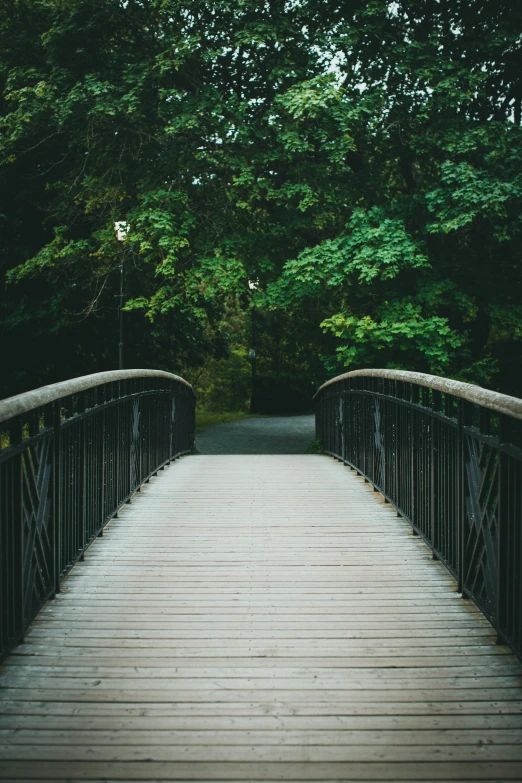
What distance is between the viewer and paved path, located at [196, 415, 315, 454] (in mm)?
20219

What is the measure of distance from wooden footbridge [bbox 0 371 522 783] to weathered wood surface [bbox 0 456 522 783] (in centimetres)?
1

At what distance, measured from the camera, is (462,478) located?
414cm

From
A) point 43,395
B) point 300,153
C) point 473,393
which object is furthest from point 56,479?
point 300,153

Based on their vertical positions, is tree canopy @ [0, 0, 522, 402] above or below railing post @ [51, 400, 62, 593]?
above

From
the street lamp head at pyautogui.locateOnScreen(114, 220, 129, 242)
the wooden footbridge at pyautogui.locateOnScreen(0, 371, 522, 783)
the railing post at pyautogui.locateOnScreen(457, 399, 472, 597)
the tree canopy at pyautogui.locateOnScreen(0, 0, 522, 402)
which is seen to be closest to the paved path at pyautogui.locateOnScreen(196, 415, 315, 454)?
the tree canopy at pyautogui.locateOnScreen(0, 0, 522, 402)

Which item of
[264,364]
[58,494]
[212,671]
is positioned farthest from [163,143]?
[264,364]

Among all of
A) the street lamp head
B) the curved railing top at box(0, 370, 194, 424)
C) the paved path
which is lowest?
the paved path

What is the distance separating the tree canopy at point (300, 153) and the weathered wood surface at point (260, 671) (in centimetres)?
974

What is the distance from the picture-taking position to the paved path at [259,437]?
66.3 ft

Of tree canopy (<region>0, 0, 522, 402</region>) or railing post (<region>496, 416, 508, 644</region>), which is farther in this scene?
tree canopy (<region>0, 0, 522, 402</region>)

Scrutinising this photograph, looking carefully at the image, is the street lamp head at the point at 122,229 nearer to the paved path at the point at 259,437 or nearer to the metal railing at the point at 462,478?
the paved path at the point at 259,437

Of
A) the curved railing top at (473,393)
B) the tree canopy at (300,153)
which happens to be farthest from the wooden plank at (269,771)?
the tree canopy at (300,153)

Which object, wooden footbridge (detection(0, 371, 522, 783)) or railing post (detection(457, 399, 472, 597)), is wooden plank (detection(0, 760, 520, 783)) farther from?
railing post (detection(457, 399, 472, 597))

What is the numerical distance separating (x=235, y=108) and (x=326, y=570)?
38.8ft
